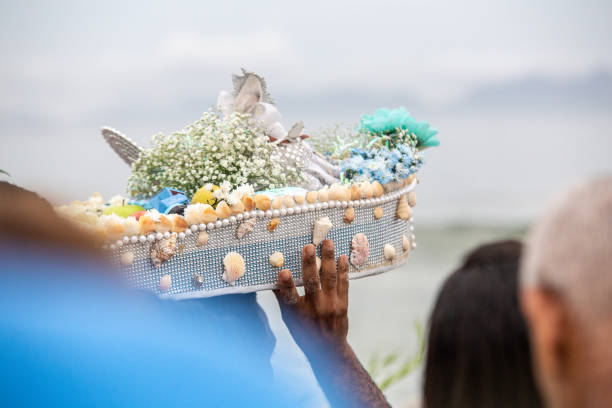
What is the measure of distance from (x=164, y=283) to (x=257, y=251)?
0.19 meters

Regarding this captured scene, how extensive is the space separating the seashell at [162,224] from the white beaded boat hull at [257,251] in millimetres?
32

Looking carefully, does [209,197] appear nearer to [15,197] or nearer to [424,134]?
[15,197]

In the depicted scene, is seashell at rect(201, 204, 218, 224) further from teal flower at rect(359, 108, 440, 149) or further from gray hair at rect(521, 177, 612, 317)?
gray hair at rect(521, 177, 612, 317)

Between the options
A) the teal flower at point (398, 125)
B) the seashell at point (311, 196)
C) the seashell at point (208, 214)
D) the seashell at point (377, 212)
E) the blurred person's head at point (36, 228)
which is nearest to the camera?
the blurred person's head at point (36, 228)

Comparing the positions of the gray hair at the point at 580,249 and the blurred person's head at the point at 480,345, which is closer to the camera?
the gray hair at the point at 580,249

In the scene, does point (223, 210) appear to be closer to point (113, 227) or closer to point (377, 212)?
point (113, 227)

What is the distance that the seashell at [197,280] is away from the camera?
1.18 meters

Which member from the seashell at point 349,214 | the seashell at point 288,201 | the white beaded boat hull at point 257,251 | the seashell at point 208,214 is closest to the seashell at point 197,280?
the white beaded boat hull at point 257,251

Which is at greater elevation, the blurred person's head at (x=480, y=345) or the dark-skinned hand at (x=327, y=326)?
the blurred person's head at (x=480, y=345)

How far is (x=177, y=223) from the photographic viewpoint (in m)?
1.14

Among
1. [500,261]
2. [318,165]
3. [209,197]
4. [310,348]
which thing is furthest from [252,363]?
[500,261]

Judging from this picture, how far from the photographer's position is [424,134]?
1.51 meters

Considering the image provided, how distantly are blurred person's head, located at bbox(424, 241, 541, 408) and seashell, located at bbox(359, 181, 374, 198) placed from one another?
2.34ft

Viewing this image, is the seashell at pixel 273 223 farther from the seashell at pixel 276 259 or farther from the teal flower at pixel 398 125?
the teal flower at pixel 398 125
